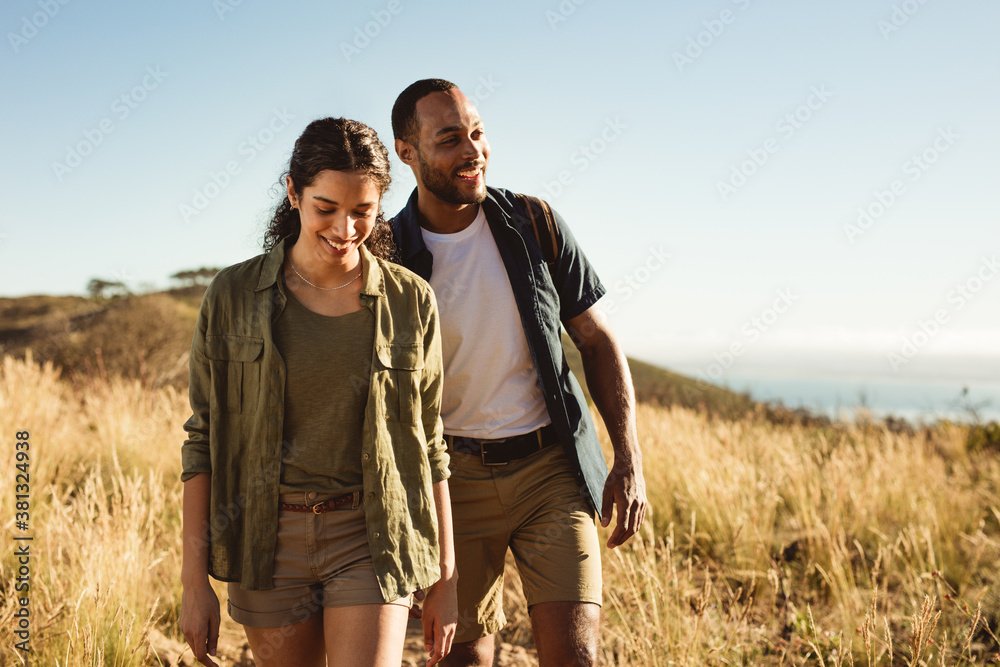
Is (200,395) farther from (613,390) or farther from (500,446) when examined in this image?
(613,390)

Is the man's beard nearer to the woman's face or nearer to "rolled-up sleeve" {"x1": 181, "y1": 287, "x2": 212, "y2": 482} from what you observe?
the woman's face

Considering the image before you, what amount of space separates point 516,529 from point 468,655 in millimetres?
536

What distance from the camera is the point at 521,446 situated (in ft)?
8.91

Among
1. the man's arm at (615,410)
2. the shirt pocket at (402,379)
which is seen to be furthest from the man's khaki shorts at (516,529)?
the shirt pocket at (402,379)

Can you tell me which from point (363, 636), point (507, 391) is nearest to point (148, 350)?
point (507, 391)

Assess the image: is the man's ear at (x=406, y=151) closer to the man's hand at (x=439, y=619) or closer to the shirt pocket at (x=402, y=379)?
the shirt pocket at (x=402, y=379)

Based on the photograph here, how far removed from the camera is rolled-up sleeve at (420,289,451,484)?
7.14 ft

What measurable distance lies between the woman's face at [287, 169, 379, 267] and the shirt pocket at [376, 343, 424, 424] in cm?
30

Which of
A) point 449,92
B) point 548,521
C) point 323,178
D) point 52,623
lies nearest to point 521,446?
point 548,521

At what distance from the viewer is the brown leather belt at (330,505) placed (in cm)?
196

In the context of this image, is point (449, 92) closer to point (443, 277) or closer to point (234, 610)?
point (443, 277)

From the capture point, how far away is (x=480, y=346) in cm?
273

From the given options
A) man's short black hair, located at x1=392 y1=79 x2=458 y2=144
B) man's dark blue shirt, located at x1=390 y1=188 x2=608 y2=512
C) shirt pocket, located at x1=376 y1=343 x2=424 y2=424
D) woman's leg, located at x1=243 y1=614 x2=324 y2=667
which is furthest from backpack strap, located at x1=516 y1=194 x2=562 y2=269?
woman's leg, located at x1=243 y1=614 x2=324 y2=667

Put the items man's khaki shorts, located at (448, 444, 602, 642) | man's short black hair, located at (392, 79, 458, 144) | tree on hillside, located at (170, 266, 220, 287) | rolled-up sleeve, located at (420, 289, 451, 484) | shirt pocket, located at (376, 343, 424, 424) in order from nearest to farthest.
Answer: shirt pocket, located at (376, 343, 424, 424) < rolled-up sleeve, located at (420, 289, 451, 484) < man's khaki shorts, located at (448, 444, 602, 642) < man's short black hair, located at (392, 79, 458, 144) < tree on hillside, located at (170, 266, 220, 287)
